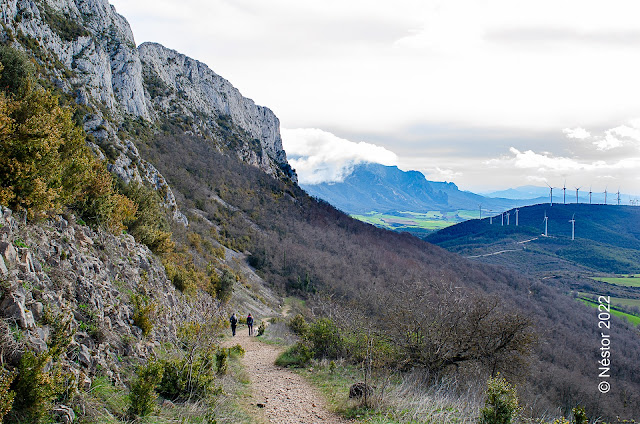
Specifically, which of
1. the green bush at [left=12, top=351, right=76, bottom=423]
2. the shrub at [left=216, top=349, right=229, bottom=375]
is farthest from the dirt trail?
the green bush at [left=12, top=351, right=76, bottom=423]

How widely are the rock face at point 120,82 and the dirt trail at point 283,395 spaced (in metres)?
18.5

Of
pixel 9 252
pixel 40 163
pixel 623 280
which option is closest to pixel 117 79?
pixel 40 163

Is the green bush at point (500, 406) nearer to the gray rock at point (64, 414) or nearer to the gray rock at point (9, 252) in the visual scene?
the gray rock at point (64, 414)

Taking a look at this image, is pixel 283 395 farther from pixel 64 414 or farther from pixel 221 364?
→ pixel 64 414

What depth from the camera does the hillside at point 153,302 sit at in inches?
261

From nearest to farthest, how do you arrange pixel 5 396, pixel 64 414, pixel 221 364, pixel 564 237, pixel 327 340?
pixel 5 396, pixel 64 414, pixel 221 364, pixel 327 340, pixel 564 237

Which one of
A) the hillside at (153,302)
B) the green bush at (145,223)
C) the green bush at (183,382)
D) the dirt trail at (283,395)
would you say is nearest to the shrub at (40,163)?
the hillside at (153,302)

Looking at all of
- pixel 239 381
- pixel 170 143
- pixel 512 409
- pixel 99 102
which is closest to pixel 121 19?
pixel 170 143

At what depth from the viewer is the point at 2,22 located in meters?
32.8

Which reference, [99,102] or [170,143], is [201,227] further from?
[170,143]

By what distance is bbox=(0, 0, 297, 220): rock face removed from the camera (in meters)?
34.5

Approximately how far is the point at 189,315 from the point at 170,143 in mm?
57536

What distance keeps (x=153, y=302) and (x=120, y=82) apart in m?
62.6

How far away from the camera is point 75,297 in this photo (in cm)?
816
